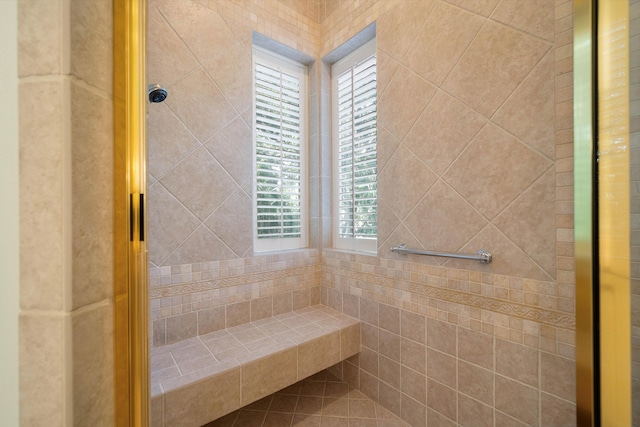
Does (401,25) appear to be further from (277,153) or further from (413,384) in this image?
(413,384)

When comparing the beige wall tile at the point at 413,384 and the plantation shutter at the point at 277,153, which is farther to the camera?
the plantation shutter at the point at 277,153

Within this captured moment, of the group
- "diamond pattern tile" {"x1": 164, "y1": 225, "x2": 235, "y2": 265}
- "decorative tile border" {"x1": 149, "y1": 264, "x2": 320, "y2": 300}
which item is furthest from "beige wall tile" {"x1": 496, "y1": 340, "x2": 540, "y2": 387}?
"diamond pattern tile" {"x1": 164, "y1": 225, "x2": 235, "y2": 265}

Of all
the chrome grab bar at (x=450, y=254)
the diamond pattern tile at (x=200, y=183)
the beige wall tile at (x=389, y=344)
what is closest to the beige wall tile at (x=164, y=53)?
the diamond pattern tile at (x=200, y=183)

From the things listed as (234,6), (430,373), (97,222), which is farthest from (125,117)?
(234,6)

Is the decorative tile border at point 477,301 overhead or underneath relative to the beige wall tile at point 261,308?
overhead

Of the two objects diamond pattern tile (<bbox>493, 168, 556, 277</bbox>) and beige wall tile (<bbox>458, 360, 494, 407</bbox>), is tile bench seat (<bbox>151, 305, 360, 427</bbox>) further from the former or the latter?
diamond pattern tile (<bbox>493, 168, 556, 277</bbox>)

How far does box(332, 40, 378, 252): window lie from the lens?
70.4 inches

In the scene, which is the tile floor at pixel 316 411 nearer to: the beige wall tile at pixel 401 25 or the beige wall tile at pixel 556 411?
the beige wall tile at pixel 556 411

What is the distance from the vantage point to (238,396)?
4.15ft

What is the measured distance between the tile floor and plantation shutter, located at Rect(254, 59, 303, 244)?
1021 millimetres

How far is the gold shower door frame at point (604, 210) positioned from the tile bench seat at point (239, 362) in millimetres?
1182

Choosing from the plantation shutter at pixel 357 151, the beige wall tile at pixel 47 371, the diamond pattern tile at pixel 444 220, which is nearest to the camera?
the beige wall tile at pixel 47 371

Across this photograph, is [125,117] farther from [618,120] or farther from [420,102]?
[420,102]

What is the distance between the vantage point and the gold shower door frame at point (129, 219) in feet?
1.10
